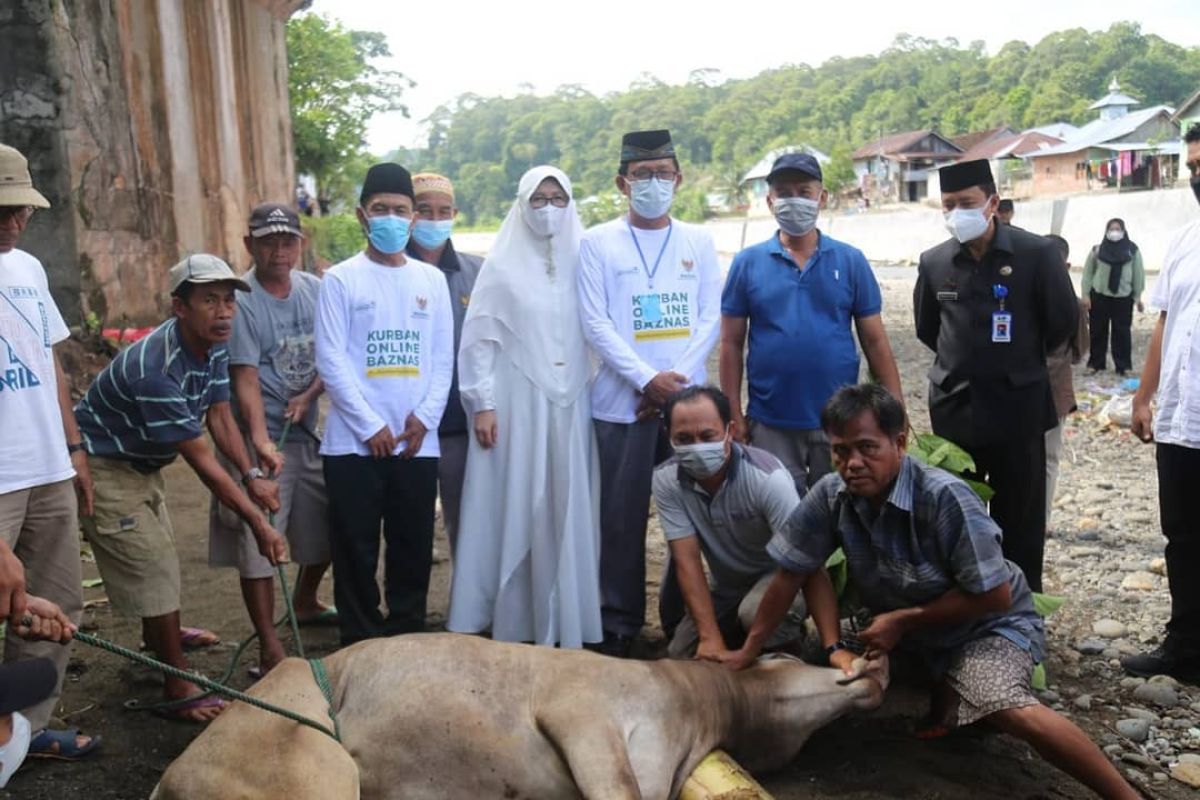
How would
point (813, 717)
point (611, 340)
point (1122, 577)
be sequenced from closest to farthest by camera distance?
1. point (813, 717)
2. point (611, 340)
3. point (1122, 577)

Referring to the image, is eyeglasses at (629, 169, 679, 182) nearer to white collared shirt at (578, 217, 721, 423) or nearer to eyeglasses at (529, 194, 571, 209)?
white collared shirt at (578, 217, 721, 423)

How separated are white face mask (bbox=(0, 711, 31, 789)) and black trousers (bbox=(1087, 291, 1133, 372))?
12.9 metres

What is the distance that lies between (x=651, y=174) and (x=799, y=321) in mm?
1018

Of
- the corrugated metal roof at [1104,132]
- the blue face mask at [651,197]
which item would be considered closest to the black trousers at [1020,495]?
the blue face mask at [651,197]

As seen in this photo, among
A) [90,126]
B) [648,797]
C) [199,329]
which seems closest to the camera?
[648,797]

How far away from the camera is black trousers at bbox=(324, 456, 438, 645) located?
508 centimetres

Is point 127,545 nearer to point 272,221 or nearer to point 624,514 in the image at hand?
point 272,221

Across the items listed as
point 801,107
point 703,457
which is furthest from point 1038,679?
point 801,107

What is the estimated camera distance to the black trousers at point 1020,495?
5.13m

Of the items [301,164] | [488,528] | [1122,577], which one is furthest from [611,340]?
[301,164]

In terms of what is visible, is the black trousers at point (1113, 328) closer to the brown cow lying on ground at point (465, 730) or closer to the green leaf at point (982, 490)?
the green leaf at point (982, 490)

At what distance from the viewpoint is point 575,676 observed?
3.72 m

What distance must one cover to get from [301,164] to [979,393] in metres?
27.2

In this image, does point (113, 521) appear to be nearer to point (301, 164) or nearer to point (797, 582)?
point (797, 582)
